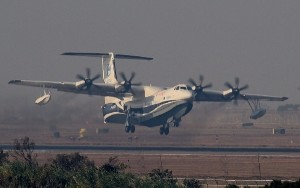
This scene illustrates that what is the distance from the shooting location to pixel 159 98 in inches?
6245

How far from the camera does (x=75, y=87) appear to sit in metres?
155

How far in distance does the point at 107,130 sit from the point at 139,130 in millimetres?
8837

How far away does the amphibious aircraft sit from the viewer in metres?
154

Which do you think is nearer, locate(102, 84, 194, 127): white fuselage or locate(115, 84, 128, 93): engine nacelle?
locate(102, 84, 194, 127): white fuselage

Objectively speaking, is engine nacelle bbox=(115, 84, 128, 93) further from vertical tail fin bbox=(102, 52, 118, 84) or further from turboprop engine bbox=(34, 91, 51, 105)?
turboprop engine bbox=(34, 91, 51, 105)

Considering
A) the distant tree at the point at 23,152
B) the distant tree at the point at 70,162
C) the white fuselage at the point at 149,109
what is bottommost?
the distant tree at the point at 70,162

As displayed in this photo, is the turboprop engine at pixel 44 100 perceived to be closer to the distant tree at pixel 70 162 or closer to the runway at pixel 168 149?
the runway at pixel 168 149

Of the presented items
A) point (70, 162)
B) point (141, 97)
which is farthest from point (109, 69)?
point (70, 162)

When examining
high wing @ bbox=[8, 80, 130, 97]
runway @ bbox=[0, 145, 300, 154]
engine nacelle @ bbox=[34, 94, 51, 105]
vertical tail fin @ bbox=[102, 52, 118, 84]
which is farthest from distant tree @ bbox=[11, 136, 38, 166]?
vertical tail fin @ bbox=[102, 52, 118, 84]

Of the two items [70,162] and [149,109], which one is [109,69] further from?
[70,162]

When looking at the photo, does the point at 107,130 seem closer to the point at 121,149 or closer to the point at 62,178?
the point at 121,149

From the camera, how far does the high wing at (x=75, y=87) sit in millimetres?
153875

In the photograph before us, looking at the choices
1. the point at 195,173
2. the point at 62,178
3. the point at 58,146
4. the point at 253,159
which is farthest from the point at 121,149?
the point at 62,178

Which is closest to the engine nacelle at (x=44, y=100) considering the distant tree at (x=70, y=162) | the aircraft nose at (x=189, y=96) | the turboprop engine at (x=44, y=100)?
the turboprop engine at (x=44, y=100)
